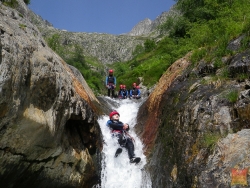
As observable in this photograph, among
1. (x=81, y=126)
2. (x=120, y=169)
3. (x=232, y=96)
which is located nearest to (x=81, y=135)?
(x=81, y=126)

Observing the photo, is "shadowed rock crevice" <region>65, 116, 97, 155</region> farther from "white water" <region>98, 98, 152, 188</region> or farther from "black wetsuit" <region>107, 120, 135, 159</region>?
"black wetsuit" <region>107, 120, 135, 159</region>

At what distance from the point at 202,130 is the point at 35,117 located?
4.40m

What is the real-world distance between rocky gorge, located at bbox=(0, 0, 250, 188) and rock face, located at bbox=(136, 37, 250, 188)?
0.02 meters

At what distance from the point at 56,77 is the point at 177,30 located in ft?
74.1

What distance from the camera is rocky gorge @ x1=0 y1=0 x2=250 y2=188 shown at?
6367mm

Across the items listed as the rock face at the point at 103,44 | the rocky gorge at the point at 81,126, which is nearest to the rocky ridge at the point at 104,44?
the rock face at the point at 103,44

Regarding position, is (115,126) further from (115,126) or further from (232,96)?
(232,96)

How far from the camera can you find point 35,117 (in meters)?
7.14

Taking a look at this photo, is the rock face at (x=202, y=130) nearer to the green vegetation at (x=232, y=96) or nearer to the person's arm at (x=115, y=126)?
the green vegetation at (x=232, y=96)

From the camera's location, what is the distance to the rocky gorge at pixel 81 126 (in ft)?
20.9

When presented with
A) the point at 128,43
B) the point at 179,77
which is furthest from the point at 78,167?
the point at 128,43

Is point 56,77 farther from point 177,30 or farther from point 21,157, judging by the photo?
point 177,30

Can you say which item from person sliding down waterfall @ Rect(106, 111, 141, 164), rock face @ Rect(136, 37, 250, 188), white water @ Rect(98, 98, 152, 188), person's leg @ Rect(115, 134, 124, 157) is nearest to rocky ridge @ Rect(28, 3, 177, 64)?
person sliding down waterfall @ Rect(106, 111, 141, 164)

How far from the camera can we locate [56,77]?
815 centimetres
